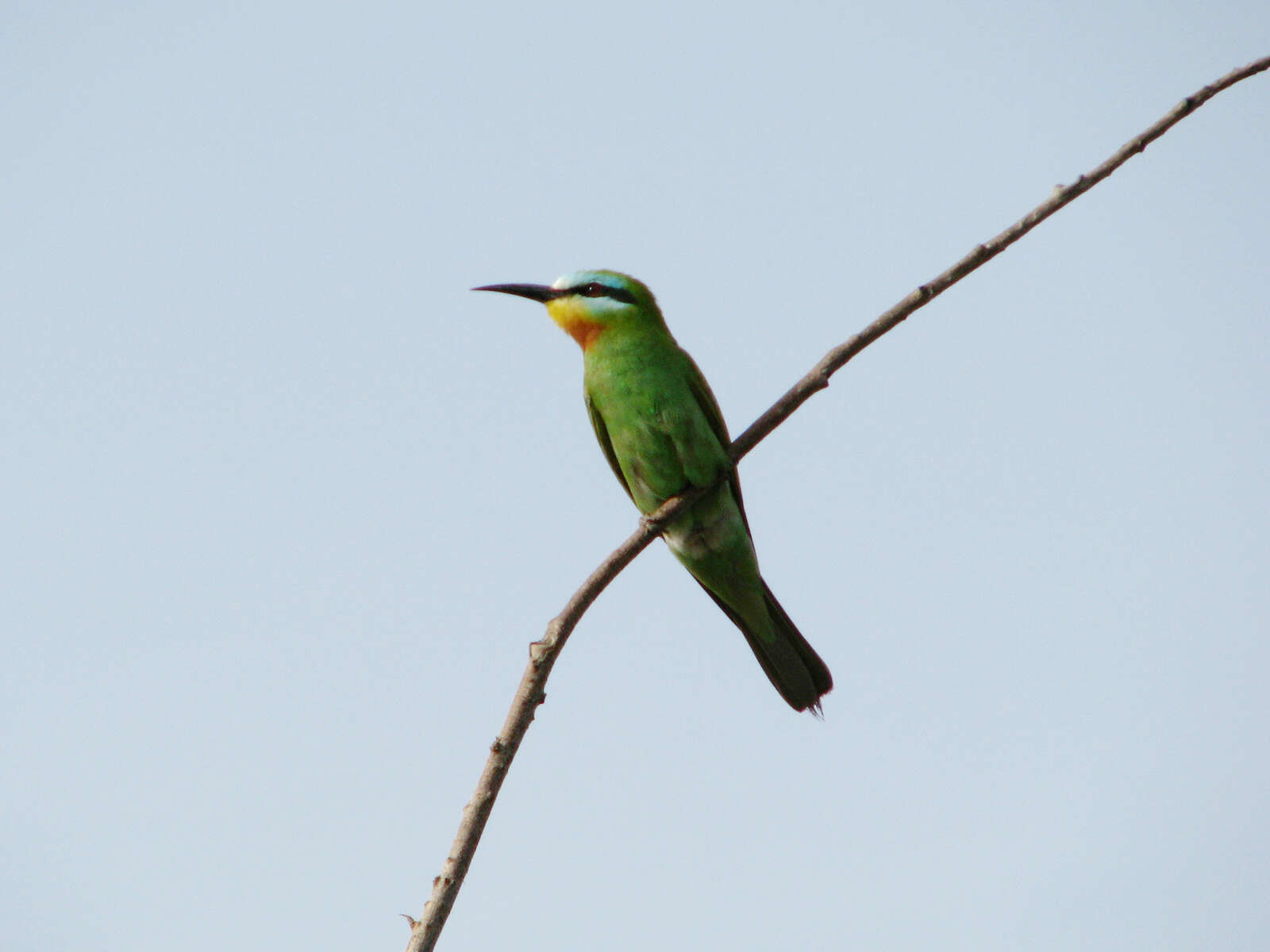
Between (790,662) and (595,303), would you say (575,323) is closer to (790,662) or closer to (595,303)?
(595,303)

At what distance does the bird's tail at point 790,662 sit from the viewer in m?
4.28

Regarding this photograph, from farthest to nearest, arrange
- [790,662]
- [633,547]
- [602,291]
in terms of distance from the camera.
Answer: [602,291] < [790,662] < [633,547]

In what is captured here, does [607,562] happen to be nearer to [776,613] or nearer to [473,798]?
[473,798]

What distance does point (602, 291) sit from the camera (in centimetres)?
460

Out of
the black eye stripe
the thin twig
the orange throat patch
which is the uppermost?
the black eye stripe

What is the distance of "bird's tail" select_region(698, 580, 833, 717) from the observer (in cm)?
428

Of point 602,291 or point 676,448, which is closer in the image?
point 676,448

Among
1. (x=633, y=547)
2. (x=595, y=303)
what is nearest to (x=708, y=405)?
(x=595, y=303)

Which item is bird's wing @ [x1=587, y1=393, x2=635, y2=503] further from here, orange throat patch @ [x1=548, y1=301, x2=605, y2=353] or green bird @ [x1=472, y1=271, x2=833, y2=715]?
orange throat patch @ [x1=548, y1=301, x2=605, y2=353]

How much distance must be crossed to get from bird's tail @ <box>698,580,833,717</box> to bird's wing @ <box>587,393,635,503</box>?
1.78 feet

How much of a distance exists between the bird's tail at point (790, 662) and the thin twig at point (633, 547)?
1.46m

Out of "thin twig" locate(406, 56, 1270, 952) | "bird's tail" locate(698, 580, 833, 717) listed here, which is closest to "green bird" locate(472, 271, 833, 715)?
"bird's tail" locate(698, 580, 833, 717)

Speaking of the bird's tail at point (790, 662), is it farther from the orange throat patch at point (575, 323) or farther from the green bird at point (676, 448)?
the orange throat patch at point (575, 323)

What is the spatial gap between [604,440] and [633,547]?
190 centimetres
